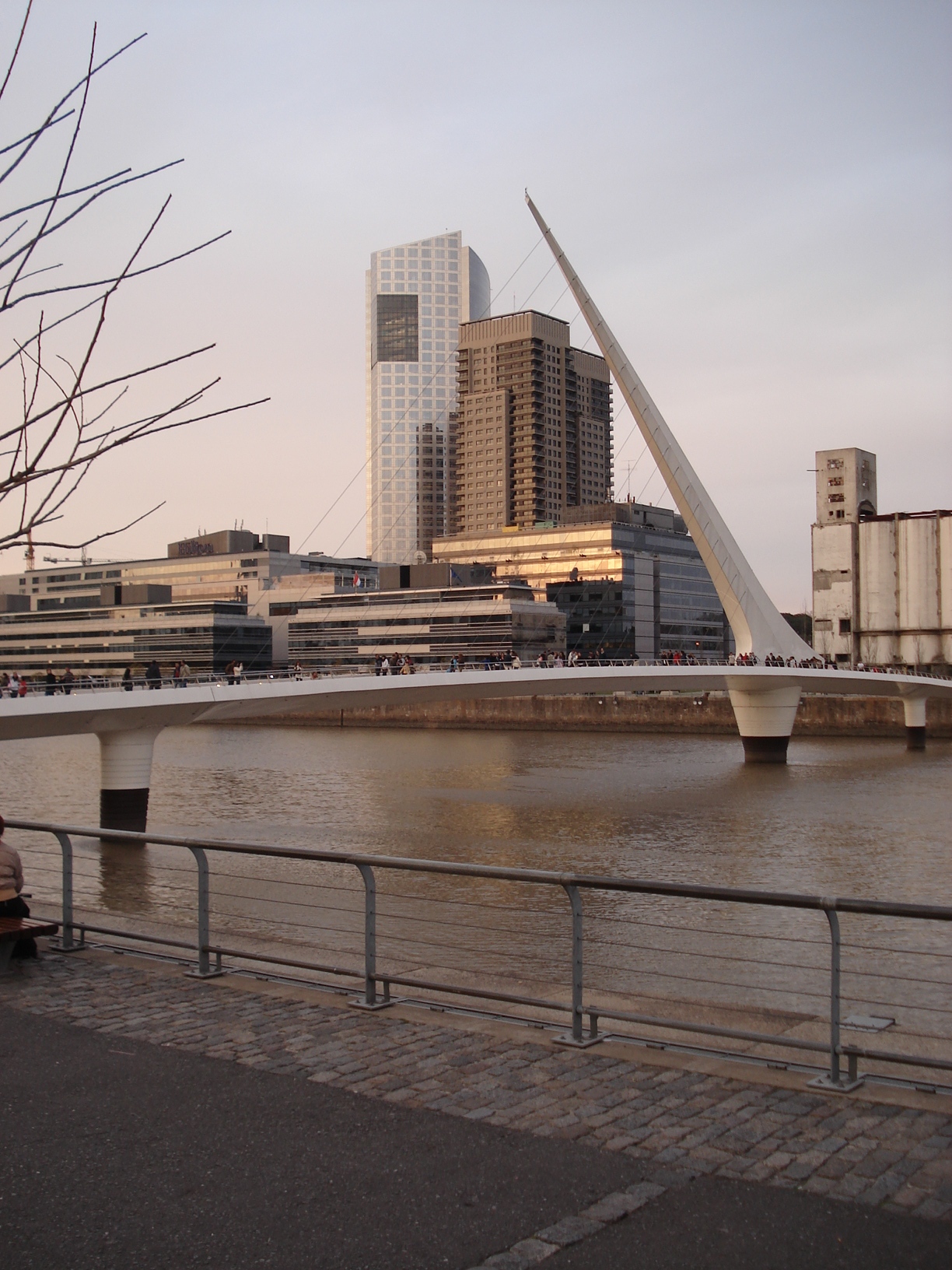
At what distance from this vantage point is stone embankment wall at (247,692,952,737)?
6047cm

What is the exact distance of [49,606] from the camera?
117312 mm

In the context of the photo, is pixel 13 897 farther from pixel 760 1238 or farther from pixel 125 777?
pixel 125 777

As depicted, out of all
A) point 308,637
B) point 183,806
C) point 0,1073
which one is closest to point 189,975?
point 0,1073

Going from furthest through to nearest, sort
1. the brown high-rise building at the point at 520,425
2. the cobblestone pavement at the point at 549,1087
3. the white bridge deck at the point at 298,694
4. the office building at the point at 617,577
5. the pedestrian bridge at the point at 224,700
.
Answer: the brown high-rise building at the point at 520,425
the office building at the point at 617,577
the pedestrian bridge at the point at 224,700
the white bridge deck at the point at 298,694
the cobblestone pavement at the point at 549,1087

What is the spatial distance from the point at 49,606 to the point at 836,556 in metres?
73.6

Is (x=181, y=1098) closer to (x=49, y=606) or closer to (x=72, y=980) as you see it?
(x=72, y=980)

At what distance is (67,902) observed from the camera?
7020 millimetres

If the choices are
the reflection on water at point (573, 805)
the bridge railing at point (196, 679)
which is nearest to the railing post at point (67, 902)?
the reflection on water at point (573, 805)

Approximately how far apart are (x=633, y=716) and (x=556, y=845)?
43.0 m

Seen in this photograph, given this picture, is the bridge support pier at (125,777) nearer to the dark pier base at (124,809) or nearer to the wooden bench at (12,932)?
the dark pier base at (124,809)

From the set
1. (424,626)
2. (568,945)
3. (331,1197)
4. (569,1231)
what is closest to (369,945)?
(331,1197)

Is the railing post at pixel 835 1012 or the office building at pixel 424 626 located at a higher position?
the office building at pixel 424 626

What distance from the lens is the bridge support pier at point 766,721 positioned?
4512 cm

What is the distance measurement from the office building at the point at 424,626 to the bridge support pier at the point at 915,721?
28910 mm
